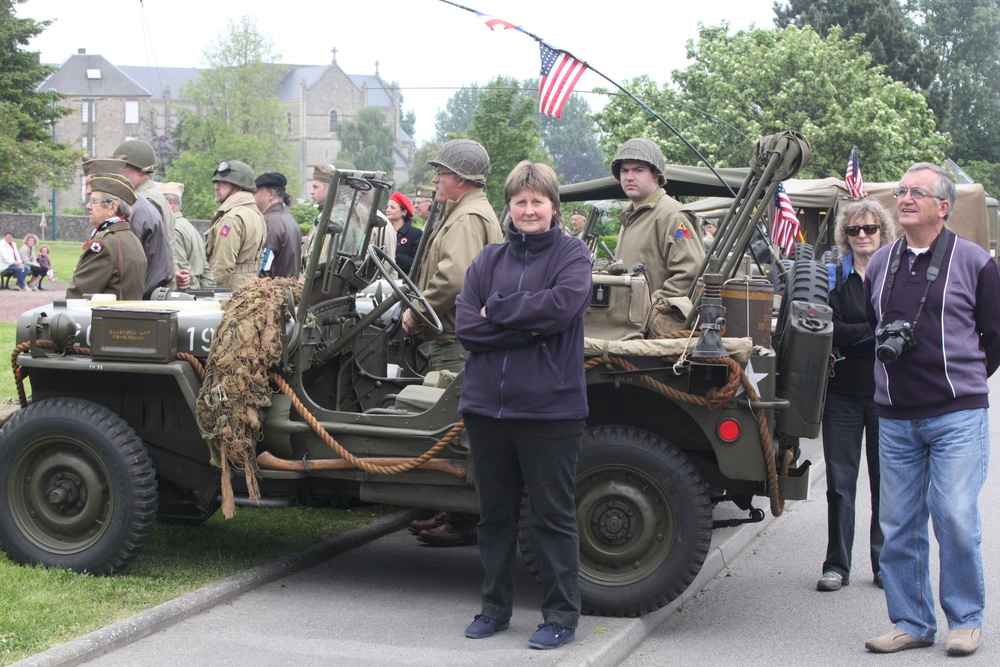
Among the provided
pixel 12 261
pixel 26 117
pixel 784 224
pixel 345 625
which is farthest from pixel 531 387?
pixel 26 117

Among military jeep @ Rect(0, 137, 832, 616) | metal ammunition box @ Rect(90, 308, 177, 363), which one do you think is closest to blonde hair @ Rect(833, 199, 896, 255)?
military jeep @ Rect(0, 137, 832, 616)

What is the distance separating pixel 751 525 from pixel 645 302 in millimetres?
2449

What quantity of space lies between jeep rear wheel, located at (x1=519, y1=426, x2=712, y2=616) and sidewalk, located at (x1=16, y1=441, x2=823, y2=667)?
0.14 metres

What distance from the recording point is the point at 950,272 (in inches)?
188

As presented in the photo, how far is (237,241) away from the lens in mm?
9086

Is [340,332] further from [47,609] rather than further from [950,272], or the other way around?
[950,272]

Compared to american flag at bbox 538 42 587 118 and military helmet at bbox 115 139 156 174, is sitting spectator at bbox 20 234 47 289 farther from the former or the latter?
military helmet at bbox 115 139 156 174

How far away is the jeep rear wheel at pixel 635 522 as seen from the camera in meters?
5.05

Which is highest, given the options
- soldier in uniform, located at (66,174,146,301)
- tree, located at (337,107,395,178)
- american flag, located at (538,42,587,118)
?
tree, located at (337,107,395,178)

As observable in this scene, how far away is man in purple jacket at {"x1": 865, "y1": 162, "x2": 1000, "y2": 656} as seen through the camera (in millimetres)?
4707

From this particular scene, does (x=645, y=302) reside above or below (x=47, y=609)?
above

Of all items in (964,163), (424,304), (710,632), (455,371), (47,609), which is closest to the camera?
(47,609)

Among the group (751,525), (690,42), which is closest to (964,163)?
(690,42)

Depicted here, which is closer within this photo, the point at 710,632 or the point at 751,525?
the point at 710,632
